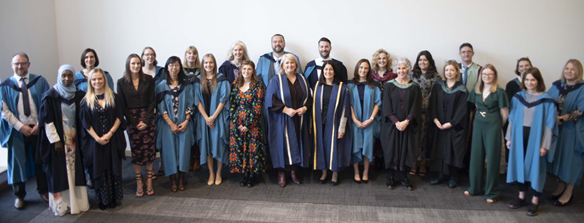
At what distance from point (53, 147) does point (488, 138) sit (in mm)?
3913

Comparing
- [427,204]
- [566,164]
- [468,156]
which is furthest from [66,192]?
[566,164]

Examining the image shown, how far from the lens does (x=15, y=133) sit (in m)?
3.79

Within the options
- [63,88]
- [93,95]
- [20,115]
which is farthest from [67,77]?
[20,115]

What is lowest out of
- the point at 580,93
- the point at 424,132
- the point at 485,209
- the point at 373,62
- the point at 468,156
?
the point at 485,209

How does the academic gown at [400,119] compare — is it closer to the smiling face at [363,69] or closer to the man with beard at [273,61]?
the smiling face at [363,69]

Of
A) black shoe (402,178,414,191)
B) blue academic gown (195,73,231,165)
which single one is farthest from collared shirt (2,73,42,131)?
black shoe (402,178,414,191)

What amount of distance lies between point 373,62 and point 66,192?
3.36 metres

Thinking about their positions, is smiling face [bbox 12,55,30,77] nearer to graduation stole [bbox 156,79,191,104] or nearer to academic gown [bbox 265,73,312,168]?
graduation stole [bbox 156,79,191,104]

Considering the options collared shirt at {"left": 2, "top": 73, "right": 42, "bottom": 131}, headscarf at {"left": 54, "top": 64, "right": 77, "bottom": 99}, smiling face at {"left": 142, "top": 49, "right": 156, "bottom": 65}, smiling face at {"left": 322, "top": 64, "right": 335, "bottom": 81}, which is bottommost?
collared shirt at {"left": 2, "top": 73, "right": 42, "bottom": 131}

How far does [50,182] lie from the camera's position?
3.63m

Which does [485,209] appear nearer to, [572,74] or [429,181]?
[429,181]

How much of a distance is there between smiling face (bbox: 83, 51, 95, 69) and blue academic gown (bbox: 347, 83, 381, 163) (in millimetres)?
2646

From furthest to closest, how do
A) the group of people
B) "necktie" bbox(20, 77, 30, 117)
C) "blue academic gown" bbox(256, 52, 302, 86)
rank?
"blue academic gown" bbox(256, 52, 302, 86) < "necktie" bbox(20, 77, 30, 117) < the group of people

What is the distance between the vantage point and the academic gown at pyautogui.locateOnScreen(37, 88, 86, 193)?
3.51 metres
